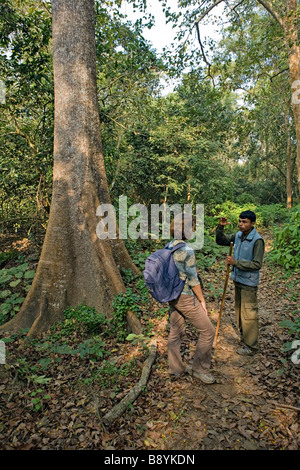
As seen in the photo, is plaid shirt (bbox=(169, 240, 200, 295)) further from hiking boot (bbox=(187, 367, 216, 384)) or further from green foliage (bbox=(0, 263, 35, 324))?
green foliage (bbox=(0, 263, 35, 324))

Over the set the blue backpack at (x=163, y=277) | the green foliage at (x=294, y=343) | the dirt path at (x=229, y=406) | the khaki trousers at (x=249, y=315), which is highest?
the blue backpack at (x=163, y=277)

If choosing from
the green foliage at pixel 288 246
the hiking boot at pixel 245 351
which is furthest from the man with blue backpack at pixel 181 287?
the green foliage at pixel 288 246

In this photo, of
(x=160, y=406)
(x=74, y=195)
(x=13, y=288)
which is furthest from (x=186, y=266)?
(x=13, y=288)

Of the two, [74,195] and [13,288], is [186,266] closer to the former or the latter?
[74,195]

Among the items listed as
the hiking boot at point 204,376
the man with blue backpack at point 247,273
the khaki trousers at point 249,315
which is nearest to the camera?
the hiking boot at point 204,376

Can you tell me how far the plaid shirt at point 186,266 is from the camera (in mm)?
3369

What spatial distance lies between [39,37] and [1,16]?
2.65 ft

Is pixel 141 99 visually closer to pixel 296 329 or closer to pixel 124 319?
pixel 124 319

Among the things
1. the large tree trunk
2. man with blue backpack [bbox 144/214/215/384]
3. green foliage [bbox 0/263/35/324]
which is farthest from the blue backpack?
green foliage [bbox 0/263/35/324]

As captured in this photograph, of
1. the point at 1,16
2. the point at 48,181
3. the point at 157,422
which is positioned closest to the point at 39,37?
the point at 1,16

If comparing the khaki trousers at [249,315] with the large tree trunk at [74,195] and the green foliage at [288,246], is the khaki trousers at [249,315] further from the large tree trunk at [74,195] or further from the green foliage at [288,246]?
the green foliage at [288,246]

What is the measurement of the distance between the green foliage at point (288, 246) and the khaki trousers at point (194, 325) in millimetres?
5150

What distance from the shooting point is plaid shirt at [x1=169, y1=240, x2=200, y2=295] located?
3.37 m

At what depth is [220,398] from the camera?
11.1 feet
